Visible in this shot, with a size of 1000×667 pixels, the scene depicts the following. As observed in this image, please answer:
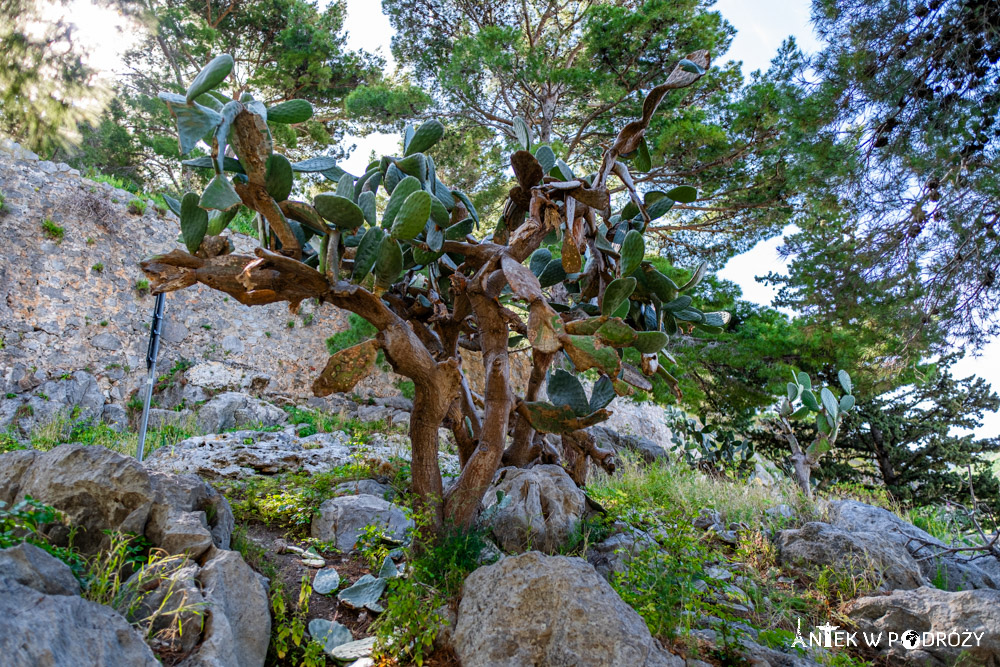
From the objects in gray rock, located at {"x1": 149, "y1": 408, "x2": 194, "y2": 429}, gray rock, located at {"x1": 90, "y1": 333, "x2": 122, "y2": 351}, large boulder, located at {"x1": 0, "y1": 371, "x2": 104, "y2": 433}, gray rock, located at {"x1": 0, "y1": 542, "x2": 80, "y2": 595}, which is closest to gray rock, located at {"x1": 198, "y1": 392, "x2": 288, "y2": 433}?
gray rock, located at {"x1": 149, "y1": 408, "x2": 194, "y2": 429}

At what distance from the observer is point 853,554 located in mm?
2707

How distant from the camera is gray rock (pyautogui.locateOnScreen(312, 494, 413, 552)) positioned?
241 cm

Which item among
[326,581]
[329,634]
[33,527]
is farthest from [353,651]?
[33,527]

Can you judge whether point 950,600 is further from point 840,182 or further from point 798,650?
point 840,182

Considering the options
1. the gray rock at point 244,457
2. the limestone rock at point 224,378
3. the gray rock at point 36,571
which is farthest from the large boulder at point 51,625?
the limestone rock at point 224,378

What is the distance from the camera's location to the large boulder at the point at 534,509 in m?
2.34

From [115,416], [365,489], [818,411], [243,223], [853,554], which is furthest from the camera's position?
[243,223]

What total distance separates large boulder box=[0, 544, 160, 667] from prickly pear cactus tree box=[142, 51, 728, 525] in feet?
2.96

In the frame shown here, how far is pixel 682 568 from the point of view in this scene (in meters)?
1.98

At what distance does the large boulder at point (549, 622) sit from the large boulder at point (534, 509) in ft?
2.01

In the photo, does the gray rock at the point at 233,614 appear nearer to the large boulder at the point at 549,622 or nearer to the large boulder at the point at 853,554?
the large boulder at the point at 549,622

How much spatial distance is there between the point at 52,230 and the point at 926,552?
357 inches

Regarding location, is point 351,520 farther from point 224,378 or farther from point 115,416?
point 224,378

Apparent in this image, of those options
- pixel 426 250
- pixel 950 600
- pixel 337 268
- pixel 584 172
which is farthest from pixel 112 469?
pixel 584 172
